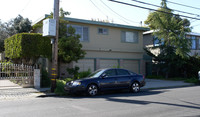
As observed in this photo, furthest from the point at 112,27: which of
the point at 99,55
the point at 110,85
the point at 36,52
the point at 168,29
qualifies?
the point at 110,85

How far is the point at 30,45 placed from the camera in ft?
46.2

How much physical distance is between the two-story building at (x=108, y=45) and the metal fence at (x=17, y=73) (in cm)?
464

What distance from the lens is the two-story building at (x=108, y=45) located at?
19.5 meters

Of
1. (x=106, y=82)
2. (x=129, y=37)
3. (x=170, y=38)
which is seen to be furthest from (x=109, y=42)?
(x=106, y=82)

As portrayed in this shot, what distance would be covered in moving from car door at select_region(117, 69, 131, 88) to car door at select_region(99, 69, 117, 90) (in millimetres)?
276

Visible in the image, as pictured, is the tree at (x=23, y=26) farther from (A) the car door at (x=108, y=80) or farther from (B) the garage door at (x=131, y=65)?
(A) the car door at (x=108, y=80)

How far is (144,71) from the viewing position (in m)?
23.5

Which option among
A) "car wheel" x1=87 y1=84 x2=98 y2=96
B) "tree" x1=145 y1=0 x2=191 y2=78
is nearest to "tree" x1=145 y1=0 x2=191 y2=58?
"tree" x1=145 y1=0 x2=191 y2=78

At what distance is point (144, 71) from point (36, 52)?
43.0ft

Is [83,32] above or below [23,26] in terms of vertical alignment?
below

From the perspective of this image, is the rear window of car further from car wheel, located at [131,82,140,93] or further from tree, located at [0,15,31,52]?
tree, located at [0,15,31,52]

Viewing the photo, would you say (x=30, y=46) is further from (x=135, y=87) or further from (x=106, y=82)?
(x=135, y=87)

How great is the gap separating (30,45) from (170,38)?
13168 millimetres

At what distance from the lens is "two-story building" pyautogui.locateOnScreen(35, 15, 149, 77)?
19516mm
